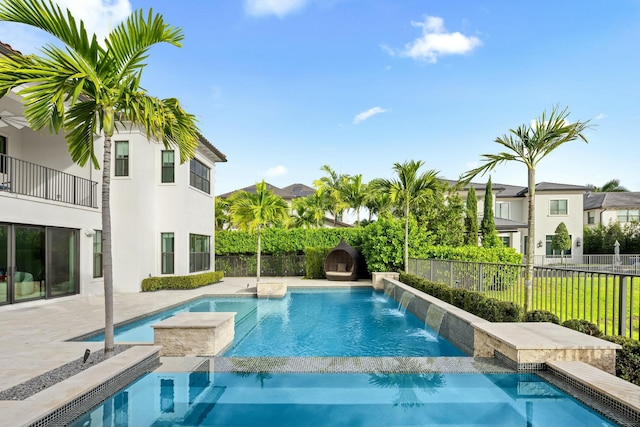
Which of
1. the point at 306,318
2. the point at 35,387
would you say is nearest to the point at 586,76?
the point at 306,318

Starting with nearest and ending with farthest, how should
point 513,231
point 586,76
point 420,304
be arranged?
point 420,304 → point 586,76 → point 513,231

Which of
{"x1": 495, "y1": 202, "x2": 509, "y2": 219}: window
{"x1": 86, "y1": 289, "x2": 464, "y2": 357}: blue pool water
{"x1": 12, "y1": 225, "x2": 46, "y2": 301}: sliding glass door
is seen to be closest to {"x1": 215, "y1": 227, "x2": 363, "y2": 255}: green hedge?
{"x1": 86, "y1": 289, "x2": 464, "y2": 357}: blue pool water

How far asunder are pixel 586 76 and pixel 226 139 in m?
18.1

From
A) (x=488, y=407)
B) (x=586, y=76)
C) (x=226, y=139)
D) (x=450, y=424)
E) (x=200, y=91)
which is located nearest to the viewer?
(x=450, y=424)

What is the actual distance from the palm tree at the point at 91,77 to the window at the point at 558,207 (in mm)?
34830

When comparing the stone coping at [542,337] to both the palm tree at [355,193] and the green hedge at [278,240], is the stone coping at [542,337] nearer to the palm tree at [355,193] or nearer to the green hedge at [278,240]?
the green hedge at [278,240]

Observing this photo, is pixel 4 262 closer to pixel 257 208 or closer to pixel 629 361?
pixel 257 208

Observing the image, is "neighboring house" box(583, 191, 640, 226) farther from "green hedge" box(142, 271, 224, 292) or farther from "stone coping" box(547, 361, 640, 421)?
"stone coping" box(547, 361, 640, 421)

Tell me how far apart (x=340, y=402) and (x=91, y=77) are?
210 inches

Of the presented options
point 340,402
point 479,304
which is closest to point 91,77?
point 340,402

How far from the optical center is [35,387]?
4398 mm

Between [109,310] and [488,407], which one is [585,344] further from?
[109,310]

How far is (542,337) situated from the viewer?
5.38 m

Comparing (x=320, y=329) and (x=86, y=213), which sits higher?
(x=86, y=213)
